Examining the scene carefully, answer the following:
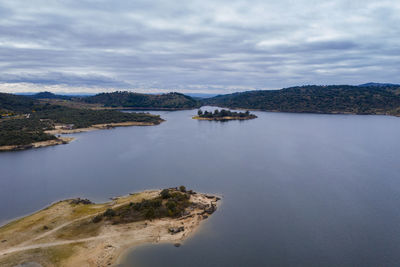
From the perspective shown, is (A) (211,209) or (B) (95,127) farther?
(B) (95,127)

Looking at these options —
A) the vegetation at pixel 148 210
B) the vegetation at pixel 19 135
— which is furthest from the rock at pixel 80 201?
the vegetation at pixel 19 135

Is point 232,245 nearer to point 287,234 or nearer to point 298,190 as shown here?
point 287,234

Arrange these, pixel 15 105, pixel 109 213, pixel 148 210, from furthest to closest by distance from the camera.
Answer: pixel 15 105
pixel 148 210
pixel 109 213

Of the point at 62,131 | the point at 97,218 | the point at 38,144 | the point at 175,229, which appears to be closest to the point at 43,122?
the point at 62,131

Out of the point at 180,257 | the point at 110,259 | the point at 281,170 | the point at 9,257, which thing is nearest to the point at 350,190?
the point at 281,170

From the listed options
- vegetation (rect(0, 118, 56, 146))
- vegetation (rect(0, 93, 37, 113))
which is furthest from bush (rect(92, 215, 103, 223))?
vegetation (rect(0, 93, 37, 113))

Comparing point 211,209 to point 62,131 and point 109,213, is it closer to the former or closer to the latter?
point 109,213
